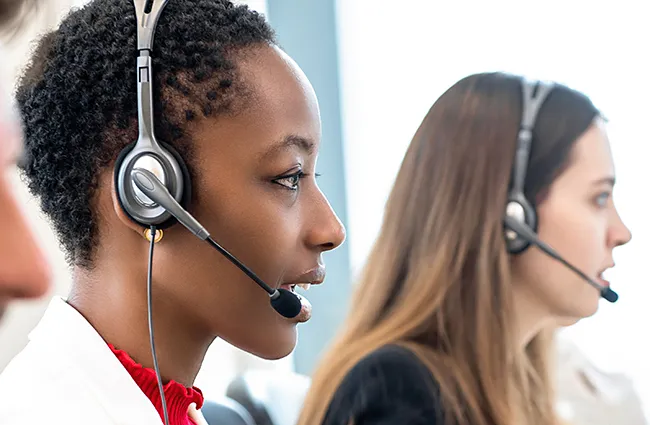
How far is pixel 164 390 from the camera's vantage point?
71 centimetres

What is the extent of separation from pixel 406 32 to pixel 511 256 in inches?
24.0

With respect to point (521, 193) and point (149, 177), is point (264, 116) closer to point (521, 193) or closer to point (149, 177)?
point (149, 177)

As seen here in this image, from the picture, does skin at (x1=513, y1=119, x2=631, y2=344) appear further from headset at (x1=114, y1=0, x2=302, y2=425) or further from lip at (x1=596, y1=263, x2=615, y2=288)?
headset at (x1=114, y1=0, x2=302, y2=425)

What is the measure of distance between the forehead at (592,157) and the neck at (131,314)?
2.07 feet

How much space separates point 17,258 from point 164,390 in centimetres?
50

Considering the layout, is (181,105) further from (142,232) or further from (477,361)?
(477,361)

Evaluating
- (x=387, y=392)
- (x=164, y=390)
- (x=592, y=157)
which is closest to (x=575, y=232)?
(x=592, y=157)

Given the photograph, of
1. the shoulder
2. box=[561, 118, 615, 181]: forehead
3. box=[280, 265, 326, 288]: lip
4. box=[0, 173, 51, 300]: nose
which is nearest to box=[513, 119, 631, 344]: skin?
box=[561, 118, 615, 181]: forehead

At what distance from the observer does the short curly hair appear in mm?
668

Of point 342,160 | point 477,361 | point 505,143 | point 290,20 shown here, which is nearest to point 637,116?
point 505,143

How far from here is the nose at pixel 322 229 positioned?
734 mm

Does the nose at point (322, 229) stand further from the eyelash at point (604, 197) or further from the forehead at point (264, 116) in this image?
the eyelash at point (604, 197)

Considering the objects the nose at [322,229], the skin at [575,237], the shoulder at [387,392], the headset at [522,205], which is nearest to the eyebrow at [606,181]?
the skin at [575,237]

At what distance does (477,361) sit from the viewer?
3.53 ft
